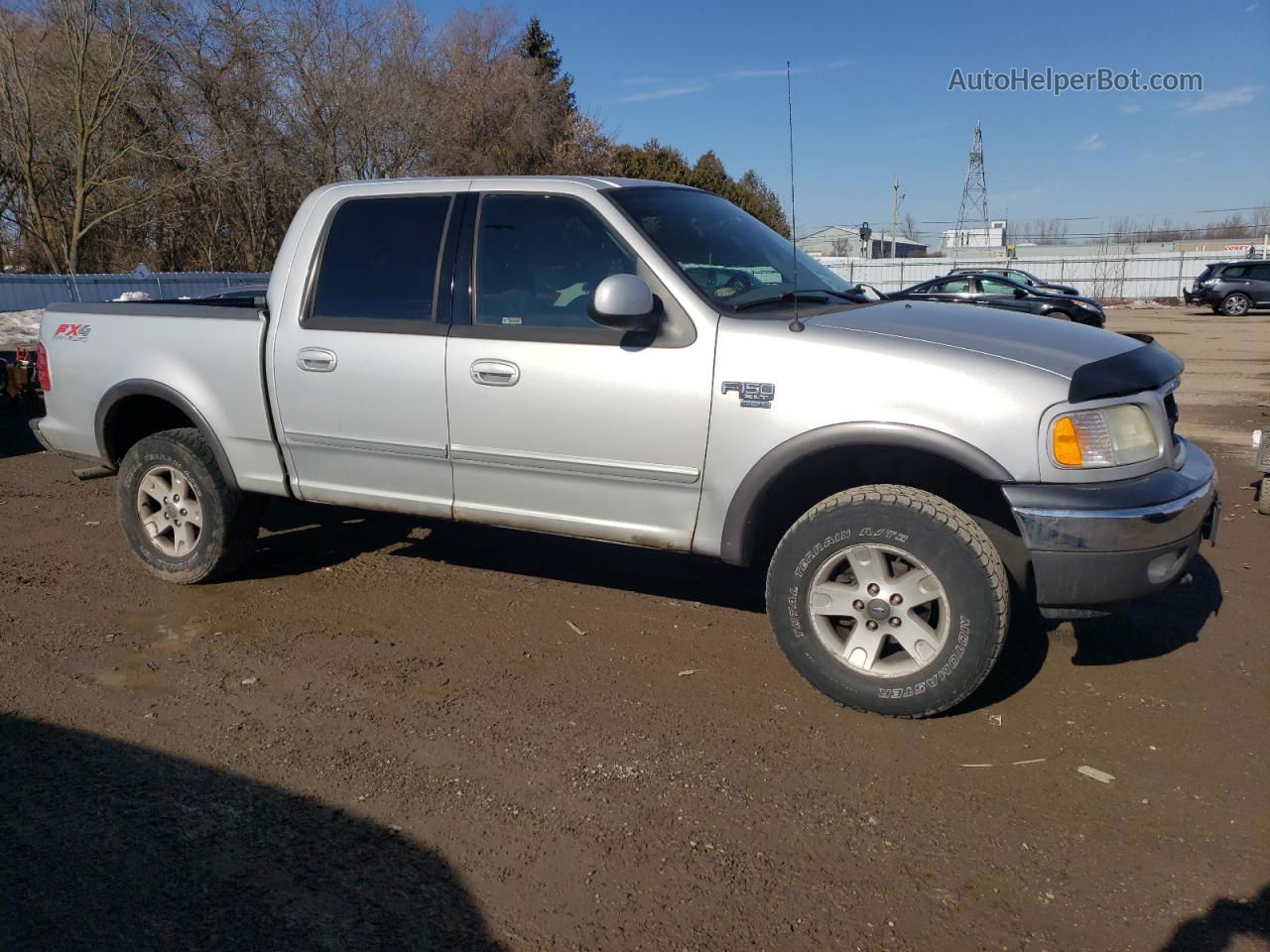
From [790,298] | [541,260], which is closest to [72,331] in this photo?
[541,260]

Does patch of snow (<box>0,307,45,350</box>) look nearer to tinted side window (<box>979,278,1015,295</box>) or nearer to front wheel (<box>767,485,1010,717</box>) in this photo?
front wheel (<box>767,485,1010,717</box>)

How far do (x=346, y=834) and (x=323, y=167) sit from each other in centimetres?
2890

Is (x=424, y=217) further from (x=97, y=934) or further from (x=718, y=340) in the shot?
(x=97, y=934)

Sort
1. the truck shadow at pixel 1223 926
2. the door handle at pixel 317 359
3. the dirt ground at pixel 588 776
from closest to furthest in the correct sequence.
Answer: the truck shadow at pixel 1223 926 → the dirt ground at pixel 588 776 → the door handle at pixel 317 359

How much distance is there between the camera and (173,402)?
4.96 metres

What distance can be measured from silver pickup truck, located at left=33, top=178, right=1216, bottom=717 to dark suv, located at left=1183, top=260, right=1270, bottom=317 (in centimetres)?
3033

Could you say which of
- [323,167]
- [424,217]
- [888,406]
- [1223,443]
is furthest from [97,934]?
[323,167]

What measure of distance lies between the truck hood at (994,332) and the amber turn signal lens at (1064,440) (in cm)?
17

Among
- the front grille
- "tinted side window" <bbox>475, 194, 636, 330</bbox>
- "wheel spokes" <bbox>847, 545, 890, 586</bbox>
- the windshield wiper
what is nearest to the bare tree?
"tinted side window" <bbox>475, 194, 636, 330</bbox>

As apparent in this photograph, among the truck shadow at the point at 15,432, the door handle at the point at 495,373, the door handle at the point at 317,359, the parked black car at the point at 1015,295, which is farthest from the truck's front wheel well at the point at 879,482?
the parked black car at the point at 1015,295

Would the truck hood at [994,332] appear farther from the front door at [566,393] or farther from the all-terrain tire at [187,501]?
the all-terrain tire at [187,501]

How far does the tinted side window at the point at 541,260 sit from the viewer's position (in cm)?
409

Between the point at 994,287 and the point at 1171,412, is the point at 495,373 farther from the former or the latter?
the point at 994,287

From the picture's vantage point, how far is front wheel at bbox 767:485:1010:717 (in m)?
3.42
